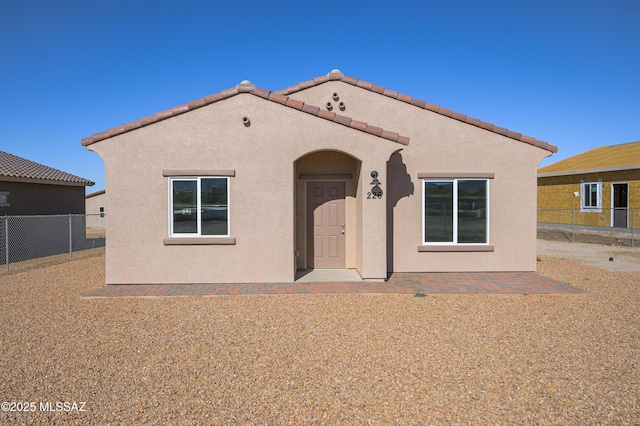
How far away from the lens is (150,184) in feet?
27.7

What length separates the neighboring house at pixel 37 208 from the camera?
13.5 metres

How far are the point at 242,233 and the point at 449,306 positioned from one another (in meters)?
4.51

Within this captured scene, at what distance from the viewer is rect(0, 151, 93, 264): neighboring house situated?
44.4ft

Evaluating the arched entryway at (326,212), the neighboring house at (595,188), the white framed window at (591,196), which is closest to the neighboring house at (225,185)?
the arched entryway at (326,212)

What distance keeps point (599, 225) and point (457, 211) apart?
14.9 m

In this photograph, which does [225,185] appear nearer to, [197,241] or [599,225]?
[197,241]

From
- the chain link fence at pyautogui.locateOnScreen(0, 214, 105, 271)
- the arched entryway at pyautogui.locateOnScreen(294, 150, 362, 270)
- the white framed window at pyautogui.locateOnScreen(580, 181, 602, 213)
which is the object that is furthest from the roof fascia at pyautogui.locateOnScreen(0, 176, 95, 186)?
the white framed window at pyautogui.locateOnScreen(580, 181, 602, 213)

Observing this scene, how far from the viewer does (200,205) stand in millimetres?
8539

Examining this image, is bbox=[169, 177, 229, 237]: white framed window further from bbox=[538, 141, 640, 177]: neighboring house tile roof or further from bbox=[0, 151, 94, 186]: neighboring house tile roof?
bbox=[538, 141, 640, 177]: neighboring house tile roof

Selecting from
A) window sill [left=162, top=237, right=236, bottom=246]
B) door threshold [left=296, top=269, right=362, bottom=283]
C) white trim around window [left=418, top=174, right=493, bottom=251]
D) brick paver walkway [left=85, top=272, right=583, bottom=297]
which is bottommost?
brick paver walkway [left=85, top=272, right=583, bottom=297]

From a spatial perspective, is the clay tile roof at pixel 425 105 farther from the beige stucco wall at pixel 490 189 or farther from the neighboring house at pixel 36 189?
the neighboring house at pixel 36 189

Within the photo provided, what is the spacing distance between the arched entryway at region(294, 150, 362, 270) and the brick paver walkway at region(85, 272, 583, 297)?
153cm

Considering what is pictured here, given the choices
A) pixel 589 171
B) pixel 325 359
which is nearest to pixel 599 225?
pixel 589 171

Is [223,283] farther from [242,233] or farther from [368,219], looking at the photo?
[368,219]
